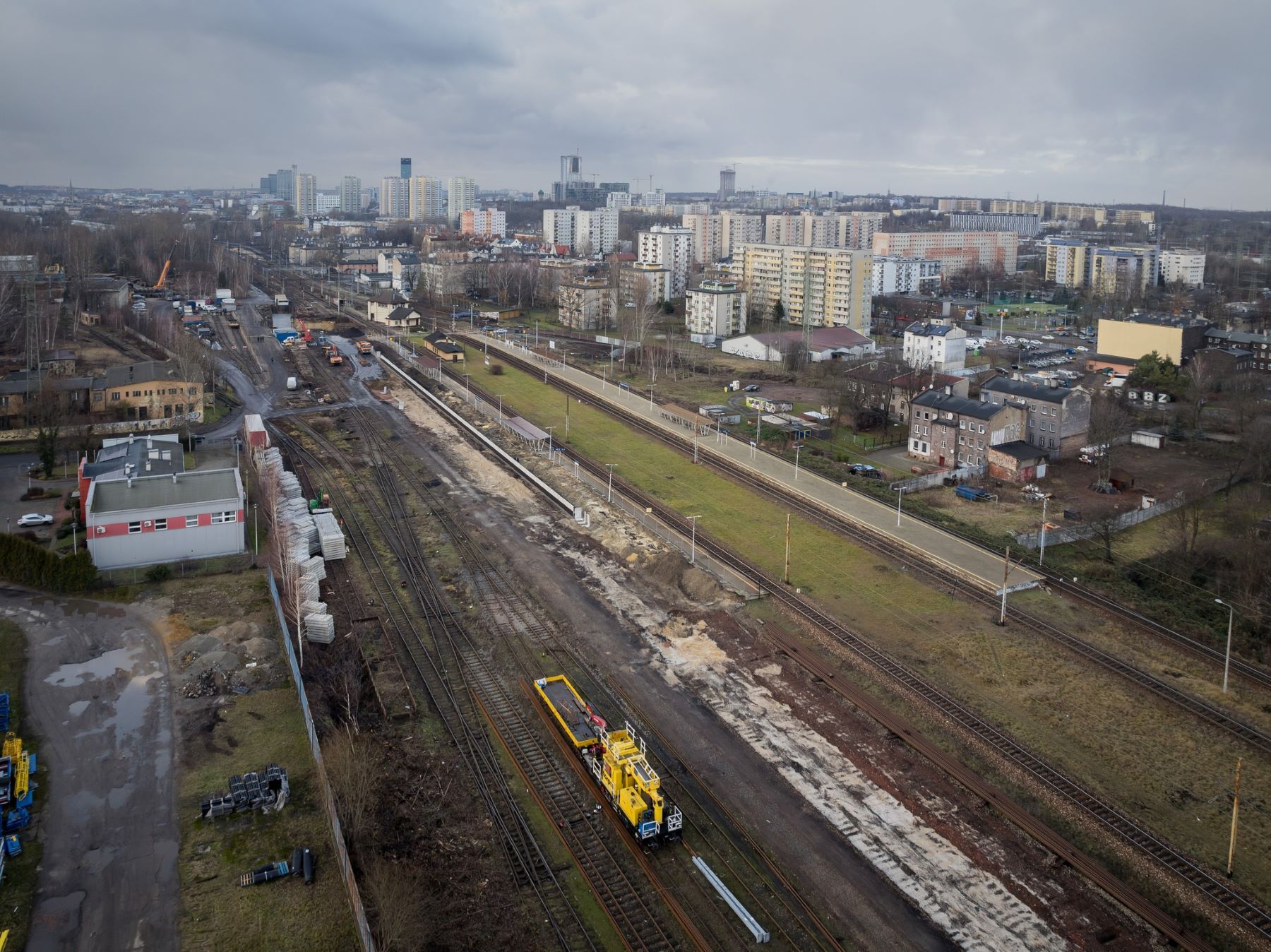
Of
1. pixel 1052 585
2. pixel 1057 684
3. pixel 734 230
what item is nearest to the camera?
pixel 1057 684

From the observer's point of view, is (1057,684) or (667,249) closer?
(1057,684)

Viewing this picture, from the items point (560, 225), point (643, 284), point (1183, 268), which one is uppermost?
point (560, 225)

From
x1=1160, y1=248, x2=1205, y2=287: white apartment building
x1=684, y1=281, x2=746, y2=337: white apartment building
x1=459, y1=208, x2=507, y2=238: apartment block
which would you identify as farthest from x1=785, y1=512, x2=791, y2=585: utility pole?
x1=459, y1=208, x2=507, y2=238: apartment block

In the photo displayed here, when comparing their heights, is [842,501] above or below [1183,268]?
below

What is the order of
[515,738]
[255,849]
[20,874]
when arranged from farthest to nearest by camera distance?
1. [515,738]
2. [255,849]
3. [20,874]

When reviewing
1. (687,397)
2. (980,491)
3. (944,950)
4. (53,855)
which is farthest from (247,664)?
(687,397)

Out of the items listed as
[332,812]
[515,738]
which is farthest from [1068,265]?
[332,812]

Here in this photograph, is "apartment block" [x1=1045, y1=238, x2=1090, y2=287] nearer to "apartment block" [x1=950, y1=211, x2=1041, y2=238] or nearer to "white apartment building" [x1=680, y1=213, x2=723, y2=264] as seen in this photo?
"white apartment building" [x1=680, y1=213, x2=723, y2=264]

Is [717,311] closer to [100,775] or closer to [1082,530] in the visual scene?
[1082,530]

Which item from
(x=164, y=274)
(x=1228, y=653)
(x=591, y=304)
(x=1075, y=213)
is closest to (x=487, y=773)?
(x=1228, y=653)
